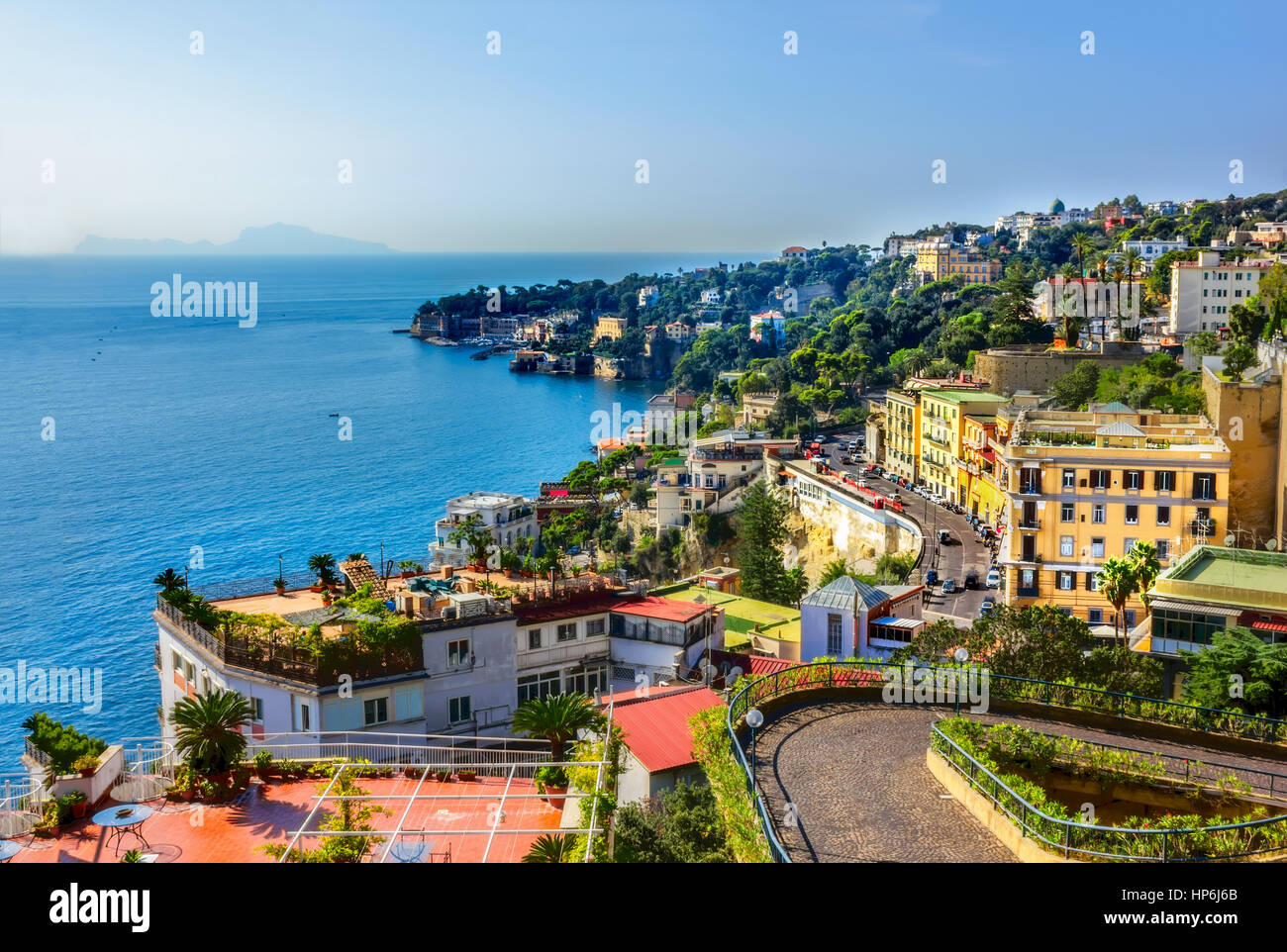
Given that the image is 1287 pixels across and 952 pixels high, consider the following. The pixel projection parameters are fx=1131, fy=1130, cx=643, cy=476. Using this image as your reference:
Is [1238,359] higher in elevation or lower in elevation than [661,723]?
higher

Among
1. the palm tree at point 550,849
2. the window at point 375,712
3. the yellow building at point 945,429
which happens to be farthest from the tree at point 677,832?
the yellow building at point 945,429

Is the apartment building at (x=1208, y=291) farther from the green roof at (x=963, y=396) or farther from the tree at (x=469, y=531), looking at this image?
the tree at (x=469, y=531)

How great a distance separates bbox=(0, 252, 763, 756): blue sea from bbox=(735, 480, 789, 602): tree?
13.6m

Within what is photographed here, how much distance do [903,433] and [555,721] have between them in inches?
1185

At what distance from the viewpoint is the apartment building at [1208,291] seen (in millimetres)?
46062

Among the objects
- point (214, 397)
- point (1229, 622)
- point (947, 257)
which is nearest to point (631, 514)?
point (1229, 622)

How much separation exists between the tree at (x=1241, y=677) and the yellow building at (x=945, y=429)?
20894 mm

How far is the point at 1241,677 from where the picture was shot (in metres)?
11.7

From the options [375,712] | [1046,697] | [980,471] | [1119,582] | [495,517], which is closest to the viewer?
[1046,697]

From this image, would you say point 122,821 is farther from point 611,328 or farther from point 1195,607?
point 611,328

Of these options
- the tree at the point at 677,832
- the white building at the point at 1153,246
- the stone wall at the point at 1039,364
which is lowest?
the tree at the point at 677,832

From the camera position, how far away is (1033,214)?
11531 centimetres

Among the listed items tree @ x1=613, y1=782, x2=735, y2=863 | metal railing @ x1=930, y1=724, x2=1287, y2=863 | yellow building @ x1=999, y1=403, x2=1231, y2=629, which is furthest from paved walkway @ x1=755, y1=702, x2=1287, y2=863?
yellow building @ x1=999, y1=403, x2=1231, y2=629

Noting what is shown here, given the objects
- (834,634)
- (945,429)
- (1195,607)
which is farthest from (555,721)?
(945,429)
